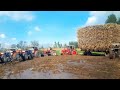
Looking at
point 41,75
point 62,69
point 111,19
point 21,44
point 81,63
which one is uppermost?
point 111,19

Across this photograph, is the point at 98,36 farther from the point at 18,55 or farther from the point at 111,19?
the point at 18,55

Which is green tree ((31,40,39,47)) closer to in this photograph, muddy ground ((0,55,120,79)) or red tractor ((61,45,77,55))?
muddy ground ((0,55,120,79))

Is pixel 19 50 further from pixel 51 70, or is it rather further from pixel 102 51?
pixel 102 51

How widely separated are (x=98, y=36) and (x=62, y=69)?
1.25m

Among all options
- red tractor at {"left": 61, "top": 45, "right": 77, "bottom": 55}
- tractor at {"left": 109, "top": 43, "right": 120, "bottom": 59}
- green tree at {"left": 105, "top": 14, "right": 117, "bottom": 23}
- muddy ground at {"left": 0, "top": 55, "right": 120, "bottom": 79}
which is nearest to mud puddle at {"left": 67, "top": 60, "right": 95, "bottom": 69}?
→ muddy ground at {"left": 0, "top": 55, "right": 120, "bottom": 79}

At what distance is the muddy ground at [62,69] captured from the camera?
5613mm

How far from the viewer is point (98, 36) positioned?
620 cm

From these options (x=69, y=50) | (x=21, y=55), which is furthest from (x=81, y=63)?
(x=21, y=55)

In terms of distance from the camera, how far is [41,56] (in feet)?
19.0

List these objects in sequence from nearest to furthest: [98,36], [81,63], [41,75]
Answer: [41,75], [81,63], [98,36]

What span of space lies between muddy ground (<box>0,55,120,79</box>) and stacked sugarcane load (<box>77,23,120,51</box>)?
49 centimetres

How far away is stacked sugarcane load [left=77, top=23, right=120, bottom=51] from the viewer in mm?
5961
